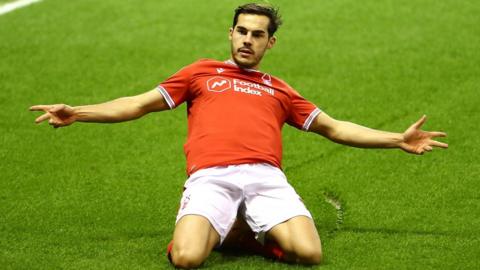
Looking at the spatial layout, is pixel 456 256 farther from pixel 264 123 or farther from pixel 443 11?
pixel 443 11

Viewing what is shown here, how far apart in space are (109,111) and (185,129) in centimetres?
262

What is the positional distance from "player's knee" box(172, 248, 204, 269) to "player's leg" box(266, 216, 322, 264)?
573 millimetres

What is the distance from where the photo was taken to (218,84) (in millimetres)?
6773

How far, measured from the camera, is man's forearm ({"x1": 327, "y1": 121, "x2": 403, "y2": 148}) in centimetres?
666

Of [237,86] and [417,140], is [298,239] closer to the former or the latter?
[417,140]

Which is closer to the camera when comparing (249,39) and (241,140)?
(241,140)

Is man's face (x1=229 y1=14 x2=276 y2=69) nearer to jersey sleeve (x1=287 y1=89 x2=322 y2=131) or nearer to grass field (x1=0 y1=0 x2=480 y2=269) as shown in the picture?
jersey sleeve (x1=287 y1=89 x2=322 y2=131)

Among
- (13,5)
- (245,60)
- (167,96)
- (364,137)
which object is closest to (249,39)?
(245,60)

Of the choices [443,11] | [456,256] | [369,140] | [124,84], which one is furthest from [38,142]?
[443,11]

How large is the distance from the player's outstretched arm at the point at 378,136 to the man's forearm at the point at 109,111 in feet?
4.36

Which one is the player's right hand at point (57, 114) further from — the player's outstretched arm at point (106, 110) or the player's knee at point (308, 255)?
the player's knee at point (308, 255)

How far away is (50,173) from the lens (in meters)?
7.89

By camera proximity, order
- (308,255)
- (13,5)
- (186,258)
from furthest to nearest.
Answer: (13,5), (308,255), (186,258)

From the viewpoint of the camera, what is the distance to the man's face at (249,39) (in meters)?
6.87
